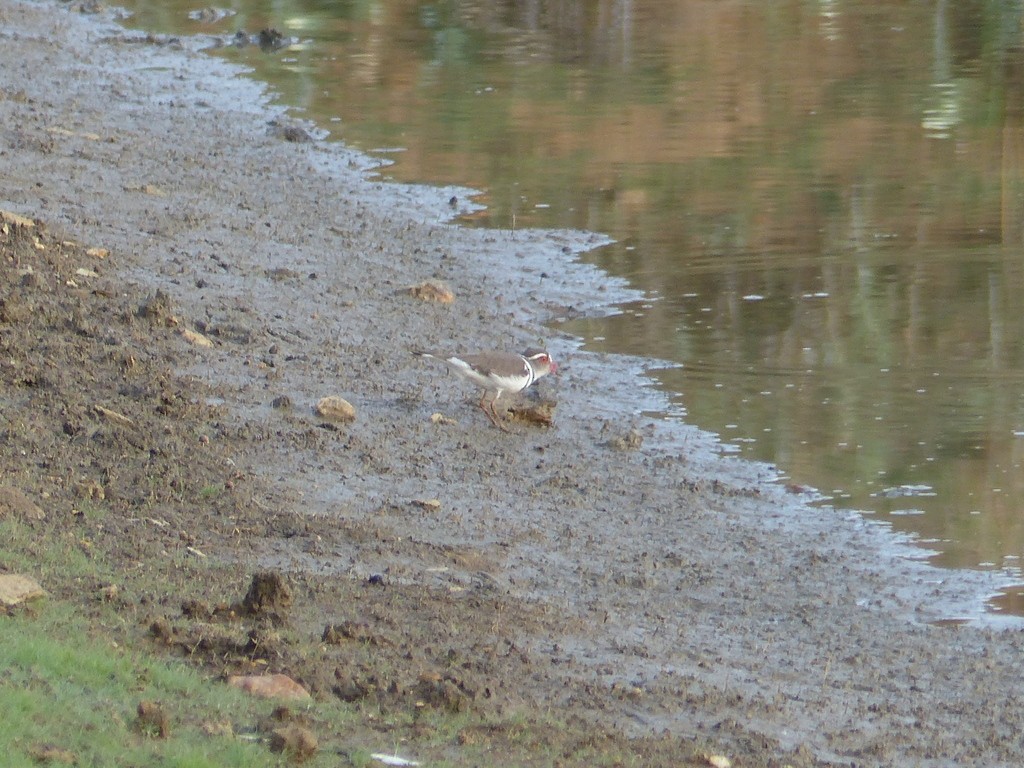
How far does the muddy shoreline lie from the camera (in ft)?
19.4

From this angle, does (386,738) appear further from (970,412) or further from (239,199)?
(239,199)

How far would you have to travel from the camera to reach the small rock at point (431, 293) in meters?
10.6

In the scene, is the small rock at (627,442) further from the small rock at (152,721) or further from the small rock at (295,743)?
the small rock at (152,721)

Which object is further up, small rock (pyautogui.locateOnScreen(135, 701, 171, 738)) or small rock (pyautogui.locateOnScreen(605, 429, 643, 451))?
small rock (pyautogui.locateOnScreen(135, 701, 171, 738))

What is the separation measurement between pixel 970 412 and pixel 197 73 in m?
11.5

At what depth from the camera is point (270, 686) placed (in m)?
5.24

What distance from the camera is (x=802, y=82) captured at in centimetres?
1712

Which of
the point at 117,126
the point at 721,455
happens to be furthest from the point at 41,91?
the point at 721,455

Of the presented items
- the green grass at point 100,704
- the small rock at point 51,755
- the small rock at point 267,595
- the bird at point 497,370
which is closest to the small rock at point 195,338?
the bird at point 497,370

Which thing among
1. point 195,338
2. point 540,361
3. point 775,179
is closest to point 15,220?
point 195,338

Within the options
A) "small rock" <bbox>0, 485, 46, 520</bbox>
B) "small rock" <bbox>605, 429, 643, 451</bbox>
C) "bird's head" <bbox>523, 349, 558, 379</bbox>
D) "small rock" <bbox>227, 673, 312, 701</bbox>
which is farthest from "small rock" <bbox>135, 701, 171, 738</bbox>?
"bird's head" <bbox>523, 349, 558, 379</bbox>

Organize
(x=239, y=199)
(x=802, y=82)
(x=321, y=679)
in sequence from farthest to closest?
(x=802, y=82) < (x=239, y=199) < (x=321, y=679)

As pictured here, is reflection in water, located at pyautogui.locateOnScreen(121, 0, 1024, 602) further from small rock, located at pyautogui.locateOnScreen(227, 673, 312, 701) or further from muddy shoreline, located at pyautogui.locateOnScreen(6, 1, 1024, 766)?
small rock, located at pyautogui.locateOnScreen(227, 673, 312, 701)

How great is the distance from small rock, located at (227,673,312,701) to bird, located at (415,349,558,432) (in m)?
3.40
